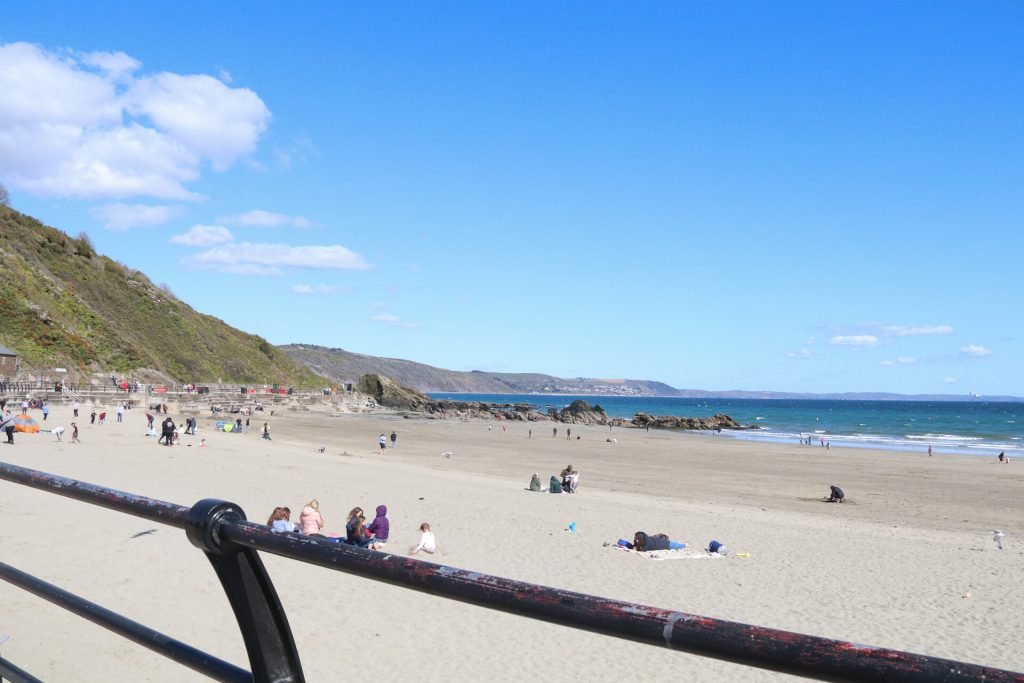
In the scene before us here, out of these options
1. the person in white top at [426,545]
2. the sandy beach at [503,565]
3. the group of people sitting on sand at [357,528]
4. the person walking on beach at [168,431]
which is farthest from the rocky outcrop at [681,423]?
the group of people sitting on sand at [357,528]

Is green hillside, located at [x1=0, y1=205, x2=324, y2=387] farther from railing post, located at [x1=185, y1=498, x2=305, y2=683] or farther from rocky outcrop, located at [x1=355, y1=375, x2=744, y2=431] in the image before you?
railing post, located at [x1=185, y1=498, x2=305, y2=683]

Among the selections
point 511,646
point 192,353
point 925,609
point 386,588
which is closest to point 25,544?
point 386,588

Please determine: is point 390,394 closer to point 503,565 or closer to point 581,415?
point 581,415

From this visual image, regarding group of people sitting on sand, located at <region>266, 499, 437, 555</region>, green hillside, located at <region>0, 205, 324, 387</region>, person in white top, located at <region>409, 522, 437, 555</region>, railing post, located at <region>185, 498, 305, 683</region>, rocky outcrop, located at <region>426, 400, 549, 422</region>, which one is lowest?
rocky outcrop, located at <region>426, 400, 549, 422</region>

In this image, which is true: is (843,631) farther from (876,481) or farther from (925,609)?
(876,481)

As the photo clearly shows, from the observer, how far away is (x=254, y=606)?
1499 millimetres

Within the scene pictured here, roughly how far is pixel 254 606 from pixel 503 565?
1175cm

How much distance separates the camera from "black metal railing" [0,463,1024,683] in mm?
975

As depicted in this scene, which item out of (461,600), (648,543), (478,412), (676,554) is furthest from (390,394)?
(461,600)

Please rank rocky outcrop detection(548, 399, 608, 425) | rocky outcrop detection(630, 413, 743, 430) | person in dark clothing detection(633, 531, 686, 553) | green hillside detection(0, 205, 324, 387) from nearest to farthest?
person in dark clothing detection(633, 531, 686, 553), green hillside detection(0, 205, 324, 387), rocky outcrop detection(630, 413, 743, 430), rocky outcrop detection(548, 399, 608, 425)

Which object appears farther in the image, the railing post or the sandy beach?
the sandy beach

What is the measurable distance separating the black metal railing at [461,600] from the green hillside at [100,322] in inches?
2301

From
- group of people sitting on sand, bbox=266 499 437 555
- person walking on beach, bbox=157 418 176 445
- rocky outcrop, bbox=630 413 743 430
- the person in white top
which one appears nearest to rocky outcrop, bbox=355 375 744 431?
rocky outcrop, bbox=630 413 743 430

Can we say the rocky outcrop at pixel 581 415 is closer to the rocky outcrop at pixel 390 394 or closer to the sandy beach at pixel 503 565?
the rocky outcrop at pixel 390 394
